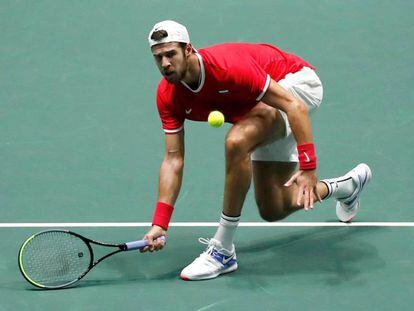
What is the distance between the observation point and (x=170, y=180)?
6305mm

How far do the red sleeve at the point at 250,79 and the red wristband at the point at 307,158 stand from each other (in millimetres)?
386

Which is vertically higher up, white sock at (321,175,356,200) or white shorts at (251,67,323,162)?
white shorts at (251,67,323,162)

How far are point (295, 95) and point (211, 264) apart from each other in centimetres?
113

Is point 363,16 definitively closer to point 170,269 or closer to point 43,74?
point 43,74

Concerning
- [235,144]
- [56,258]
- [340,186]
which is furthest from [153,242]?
[340,186]

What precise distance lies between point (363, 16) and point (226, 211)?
350 cm

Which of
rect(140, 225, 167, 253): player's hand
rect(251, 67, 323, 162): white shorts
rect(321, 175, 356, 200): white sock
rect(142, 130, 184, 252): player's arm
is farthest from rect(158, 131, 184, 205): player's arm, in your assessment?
rect(321, 175, 356, 200): white sock

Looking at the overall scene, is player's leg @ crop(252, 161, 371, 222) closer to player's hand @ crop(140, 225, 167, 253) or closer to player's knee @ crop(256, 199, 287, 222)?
player's knee @ crop(256, 199, 287, 222)

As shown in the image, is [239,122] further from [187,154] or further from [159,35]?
[187,154]

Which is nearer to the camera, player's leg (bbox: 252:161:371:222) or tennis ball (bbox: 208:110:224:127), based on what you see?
tennis ball (bbox: 208:110:224:127)

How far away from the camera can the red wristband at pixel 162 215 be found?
6.16 m

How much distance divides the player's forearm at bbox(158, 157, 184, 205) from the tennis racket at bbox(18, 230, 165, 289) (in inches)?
10.9

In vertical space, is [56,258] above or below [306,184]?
below

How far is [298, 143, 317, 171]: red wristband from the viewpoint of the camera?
595 cm
